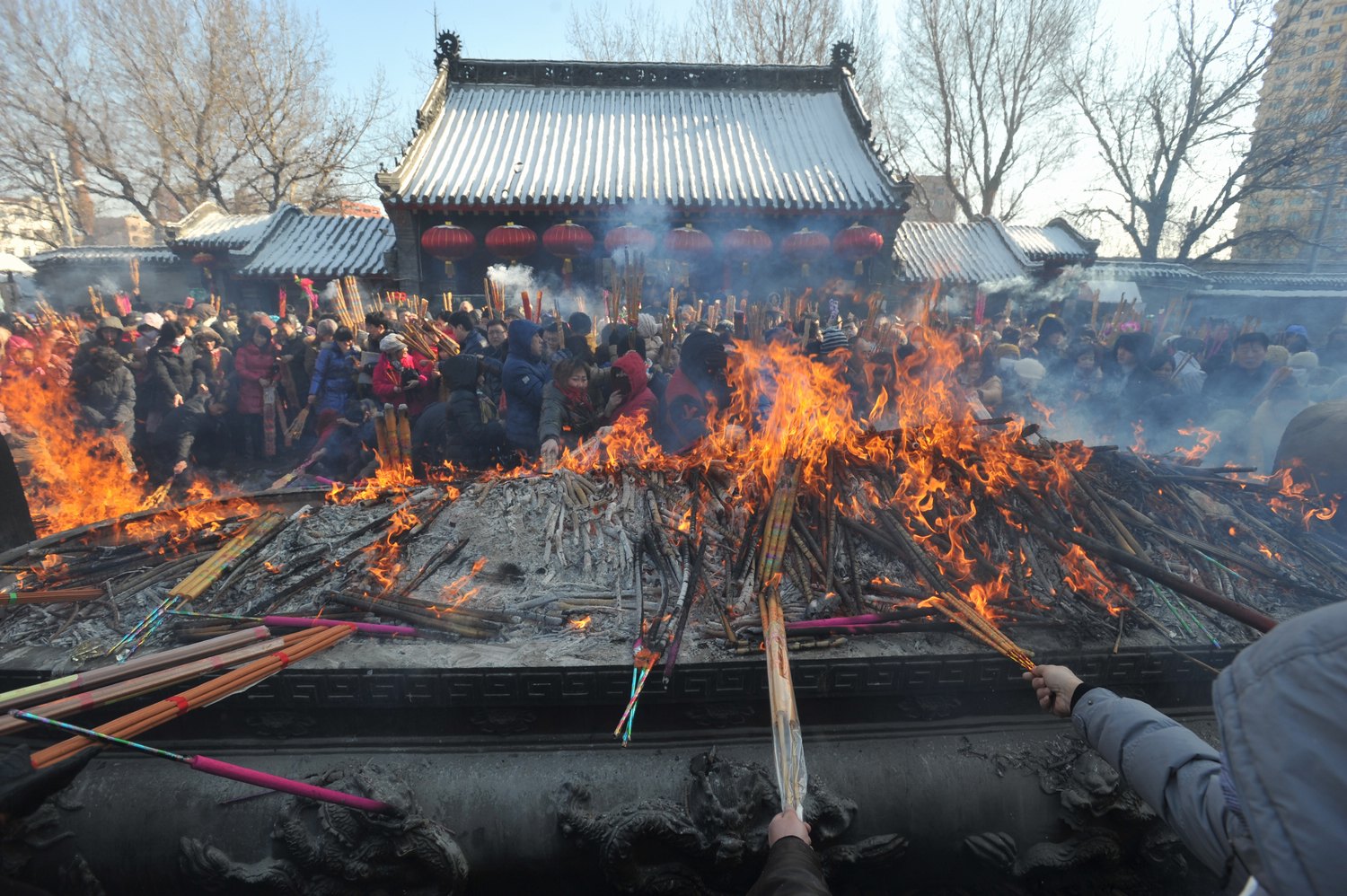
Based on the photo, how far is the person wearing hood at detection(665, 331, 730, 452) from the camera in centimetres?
543

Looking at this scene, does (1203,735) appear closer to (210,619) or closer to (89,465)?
(210,619)

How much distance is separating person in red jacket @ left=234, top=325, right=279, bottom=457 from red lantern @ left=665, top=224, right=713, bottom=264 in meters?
8.13

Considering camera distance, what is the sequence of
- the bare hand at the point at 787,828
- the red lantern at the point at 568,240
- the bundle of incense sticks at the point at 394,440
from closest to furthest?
the bare hand at the point at 787,828, the bundle of incense sticks at the point at 394,440, the red lantern at the point at 568,240

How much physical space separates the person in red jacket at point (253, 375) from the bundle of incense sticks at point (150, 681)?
6.64 meters

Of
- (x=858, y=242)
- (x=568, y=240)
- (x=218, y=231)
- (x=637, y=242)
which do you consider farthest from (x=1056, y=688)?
(x=218, y=231)

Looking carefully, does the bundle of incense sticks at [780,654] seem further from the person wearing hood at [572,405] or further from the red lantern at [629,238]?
the red lantern at [629,238]

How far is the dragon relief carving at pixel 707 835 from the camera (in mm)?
2725

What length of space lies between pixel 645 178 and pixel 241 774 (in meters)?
14.3

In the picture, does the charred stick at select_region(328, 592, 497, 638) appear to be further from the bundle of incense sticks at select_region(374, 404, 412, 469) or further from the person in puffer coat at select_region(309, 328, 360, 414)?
the person in puffer coat at select_region(309, 328, 360, 414)

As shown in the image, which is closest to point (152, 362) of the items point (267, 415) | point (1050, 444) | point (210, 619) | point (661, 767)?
point (267, 415)

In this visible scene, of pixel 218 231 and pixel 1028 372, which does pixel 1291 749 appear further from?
pixel 218 231

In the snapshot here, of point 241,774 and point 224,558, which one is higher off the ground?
point 224,558

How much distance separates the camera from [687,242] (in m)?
13.4

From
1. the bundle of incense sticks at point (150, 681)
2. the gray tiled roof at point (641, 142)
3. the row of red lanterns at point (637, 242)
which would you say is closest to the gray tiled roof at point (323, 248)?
the row of red lanterns at point (637, 242)
